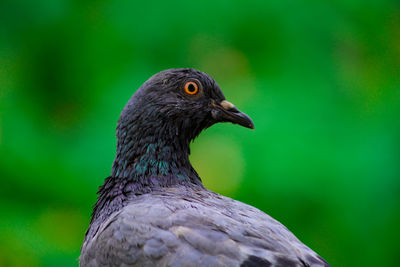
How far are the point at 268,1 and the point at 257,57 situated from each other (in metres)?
0.98

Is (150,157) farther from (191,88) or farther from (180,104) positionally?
(191,88)

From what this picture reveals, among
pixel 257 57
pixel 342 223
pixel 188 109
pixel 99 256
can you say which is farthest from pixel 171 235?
pixel 257 57

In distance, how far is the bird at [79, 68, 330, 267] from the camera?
3.17 m

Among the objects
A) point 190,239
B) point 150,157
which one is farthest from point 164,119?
point 190,239

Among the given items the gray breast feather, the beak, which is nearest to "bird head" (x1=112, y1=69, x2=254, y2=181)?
the beak

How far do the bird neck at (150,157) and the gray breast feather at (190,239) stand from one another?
56cm

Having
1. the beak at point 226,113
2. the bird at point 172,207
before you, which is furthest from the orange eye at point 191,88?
the beak at point 226,113

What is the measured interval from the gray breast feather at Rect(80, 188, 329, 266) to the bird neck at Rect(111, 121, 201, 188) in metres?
0.56

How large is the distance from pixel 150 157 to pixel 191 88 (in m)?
0.66

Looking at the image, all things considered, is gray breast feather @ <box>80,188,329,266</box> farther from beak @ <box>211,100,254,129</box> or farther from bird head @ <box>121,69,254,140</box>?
beak @ <box>211,100,254,129</box>

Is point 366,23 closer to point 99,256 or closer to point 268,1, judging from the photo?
point 268,1

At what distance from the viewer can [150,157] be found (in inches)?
170

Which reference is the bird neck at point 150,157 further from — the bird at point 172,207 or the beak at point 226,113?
the beak at point 226,113

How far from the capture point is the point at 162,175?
4.29 m
